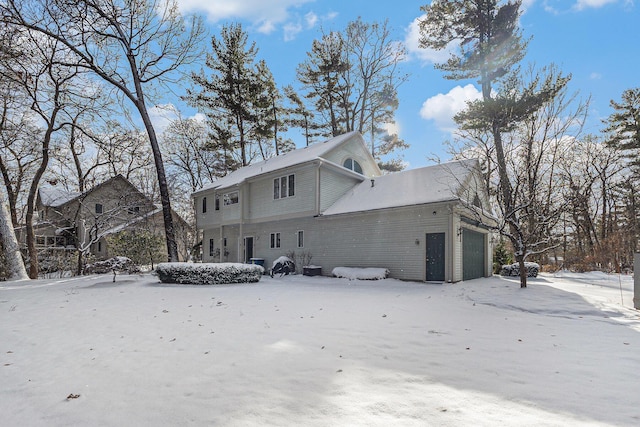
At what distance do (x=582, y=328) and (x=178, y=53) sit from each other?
Answer: 18340 mm

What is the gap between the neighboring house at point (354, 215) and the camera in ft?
40.3

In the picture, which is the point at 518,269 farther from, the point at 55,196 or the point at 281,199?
the point at 55,196

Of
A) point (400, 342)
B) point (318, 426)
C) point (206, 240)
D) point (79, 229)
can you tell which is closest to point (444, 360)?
point (400, 342)

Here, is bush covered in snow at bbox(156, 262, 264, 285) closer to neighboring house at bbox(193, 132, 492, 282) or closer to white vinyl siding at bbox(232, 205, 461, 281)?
white vinyl siding at bbox(232, 205, 461, 281)

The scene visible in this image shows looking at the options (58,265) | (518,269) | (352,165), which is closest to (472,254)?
(518,269)

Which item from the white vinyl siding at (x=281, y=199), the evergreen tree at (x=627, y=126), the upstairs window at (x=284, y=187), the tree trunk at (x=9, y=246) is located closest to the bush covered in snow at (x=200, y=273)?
the white vinyl siding at (x=281, y=199)

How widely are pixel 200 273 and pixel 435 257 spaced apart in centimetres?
843

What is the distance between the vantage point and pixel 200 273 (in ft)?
37.8

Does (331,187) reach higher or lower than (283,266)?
higher

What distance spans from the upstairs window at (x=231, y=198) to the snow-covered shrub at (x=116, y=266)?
18.8ft

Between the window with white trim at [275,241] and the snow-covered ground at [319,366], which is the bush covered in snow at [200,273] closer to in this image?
the snow-covered ground at [319,366]

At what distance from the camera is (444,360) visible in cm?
375

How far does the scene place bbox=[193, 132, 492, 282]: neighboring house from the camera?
12.3m

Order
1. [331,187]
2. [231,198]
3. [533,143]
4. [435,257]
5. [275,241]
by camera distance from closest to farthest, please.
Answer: [533,143], [435,257], [331,187], [275,241], [231,198]
